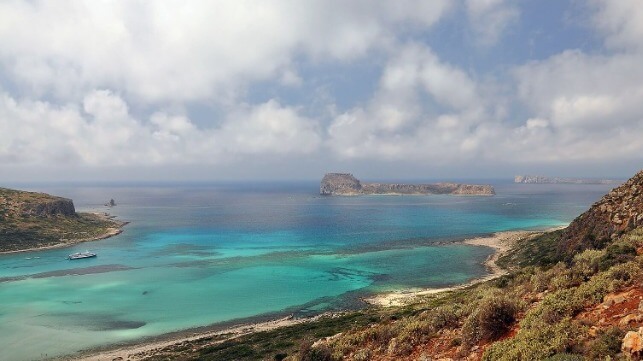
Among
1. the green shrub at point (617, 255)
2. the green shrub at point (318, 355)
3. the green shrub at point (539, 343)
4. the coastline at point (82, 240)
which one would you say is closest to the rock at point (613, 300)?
the green shrub at point (539, 343)

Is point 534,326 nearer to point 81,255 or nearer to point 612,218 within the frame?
point 612,218

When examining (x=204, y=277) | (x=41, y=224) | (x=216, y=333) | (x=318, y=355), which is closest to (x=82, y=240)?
(x=41, y=224)

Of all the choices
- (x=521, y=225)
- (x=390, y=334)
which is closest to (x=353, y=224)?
(x=521, y=225)

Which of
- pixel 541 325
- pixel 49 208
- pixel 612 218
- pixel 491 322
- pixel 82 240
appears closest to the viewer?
pixel 541 325

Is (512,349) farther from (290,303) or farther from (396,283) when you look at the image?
(396,283)

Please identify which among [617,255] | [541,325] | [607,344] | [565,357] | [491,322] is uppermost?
[617,255]

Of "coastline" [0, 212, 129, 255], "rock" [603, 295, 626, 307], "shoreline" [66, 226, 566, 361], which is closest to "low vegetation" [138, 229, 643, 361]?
"rock" [603, 295, 626, 307]

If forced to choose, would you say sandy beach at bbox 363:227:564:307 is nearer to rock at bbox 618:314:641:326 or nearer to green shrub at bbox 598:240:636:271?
green shrub at bbox 598:240:636:271

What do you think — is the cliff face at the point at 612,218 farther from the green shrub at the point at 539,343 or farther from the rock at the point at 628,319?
the green shrub at the point at 539,343
